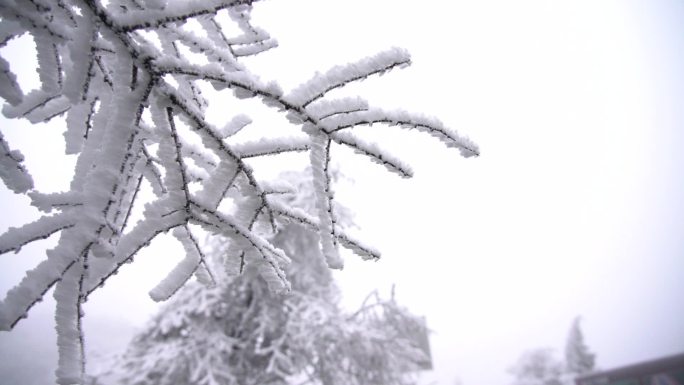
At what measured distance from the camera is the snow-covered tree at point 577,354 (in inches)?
934

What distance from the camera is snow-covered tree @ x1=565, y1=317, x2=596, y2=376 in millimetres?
23734

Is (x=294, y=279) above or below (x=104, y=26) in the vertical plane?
above

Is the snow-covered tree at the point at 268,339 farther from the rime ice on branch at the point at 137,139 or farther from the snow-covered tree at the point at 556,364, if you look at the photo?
the snow-covered tree at the point at 556,364

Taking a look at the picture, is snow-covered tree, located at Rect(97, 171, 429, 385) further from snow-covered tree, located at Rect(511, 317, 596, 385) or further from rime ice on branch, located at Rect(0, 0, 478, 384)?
snow-covered tree, located at Rect(511, 317, 596, 385)

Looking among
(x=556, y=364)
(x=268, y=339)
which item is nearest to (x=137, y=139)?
(x=268, y=339)

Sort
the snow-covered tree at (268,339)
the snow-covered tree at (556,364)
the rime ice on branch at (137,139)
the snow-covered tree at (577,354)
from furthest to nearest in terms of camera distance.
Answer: the snow-covered tree at (577,354) → the snow-covered tree at (556,364) → the snow-covered tree at (268,339) → the rime ice on branch at (137,139)

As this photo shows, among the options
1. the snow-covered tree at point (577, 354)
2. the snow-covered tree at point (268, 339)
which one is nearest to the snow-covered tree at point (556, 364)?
the snow-covered tree at point (577, 354)

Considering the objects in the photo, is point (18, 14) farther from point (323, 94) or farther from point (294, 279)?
point (294, 279)

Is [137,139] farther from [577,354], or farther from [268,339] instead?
[577,354]

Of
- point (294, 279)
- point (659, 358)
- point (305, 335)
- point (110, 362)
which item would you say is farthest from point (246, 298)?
point (659, 358)

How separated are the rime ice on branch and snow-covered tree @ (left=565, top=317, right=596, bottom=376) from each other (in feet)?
96.8

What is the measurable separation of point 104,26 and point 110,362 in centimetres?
563

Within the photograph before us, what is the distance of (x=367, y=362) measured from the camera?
5.32 m

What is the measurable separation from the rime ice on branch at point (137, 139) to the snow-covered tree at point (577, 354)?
2949 centimetres
